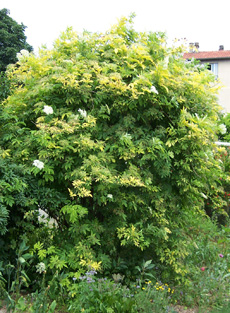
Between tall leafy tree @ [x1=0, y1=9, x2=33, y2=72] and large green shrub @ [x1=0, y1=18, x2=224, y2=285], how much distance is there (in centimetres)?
2412

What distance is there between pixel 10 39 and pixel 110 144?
27452 mm

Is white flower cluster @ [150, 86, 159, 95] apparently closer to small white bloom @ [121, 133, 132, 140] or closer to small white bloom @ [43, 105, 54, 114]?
small white bloom @ [121, 133, 132, 140]

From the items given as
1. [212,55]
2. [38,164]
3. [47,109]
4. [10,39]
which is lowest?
[38,164]

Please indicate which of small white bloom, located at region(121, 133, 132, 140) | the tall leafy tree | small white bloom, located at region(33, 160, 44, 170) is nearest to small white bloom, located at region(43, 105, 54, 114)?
small white bloom, located at region(33, 160, 44, 170)

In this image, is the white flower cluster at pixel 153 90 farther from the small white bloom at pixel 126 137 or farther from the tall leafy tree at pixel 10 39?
the tall leafy tree at pixel 10 39

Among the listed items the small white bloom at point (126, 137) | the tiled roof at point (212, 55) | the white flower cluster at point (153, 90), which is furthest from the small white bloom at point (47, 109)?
the tiled roof at point (212, 55)

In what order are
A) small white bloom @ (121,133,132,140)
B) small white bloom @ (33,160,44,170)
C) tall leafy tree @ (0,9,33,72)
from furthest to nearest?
tall leafy tree @ (0,9,33,72) < small white bloom @ (121,133,132,140) < small white bloom @ (33,160,44,170)

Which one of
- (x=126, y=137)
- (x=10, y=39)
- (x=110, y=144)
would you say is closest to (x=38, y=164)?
(x=110, y=144)

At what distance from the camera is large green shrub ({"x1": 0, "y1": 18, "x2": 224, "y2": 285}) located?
12.5ft

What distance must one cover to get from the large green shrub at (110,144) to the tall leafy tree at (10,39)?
24116 mm

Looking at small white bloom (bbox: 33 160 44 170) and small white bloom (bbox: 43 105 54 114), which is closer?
small white bloom (bbox: 33 160 44 170)

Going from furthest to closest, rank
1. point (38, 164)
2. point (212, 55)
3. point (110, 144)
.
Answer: point (212, 55) → point (110, 144) → point (38, 164)

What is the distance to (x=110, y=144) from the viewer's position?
4.03 m

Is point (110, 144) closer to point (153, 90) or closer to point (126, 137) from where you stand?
point (126, 137)
